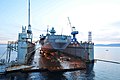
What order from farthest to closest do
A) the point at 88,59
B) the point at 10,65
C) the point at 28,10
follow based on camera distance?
the point at 28,10 < the point at 88,59 < the point at 10,65

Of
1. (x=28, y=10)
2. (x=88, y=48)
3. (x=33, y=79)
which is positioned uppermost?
(x=28, y=10)

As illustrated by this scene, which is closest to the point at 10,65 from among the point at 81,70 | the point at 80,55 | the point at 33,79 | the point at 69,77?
the point at 33,79

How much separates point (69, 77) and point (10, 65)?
18256mm

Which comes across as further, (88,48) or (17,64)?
(88,48)

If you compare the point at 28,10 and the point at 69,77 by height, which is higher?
the point at 28,10

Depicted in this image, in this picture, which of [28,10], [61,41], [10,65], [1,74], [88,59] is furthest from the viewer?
[28,10]

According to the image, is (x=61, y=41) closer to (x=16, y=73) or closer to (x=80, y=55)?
(x=80, y=55)

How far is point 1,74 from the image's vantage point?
136ft

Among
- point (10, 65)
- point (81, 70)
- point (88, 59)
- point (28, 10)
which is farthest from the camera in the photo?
point (28, 10)

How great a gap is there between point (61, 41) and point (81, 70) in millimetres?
31717

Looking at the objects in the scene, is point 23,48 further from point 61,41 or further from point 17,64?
point 61,41

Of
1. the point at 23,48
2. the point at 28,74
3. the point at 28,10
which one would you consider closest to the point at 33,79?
the point at 28,74

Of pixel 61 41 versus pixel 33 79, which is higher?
pixel 61 41

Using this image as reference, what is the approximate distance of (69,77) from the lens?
Result: 40.9 m
